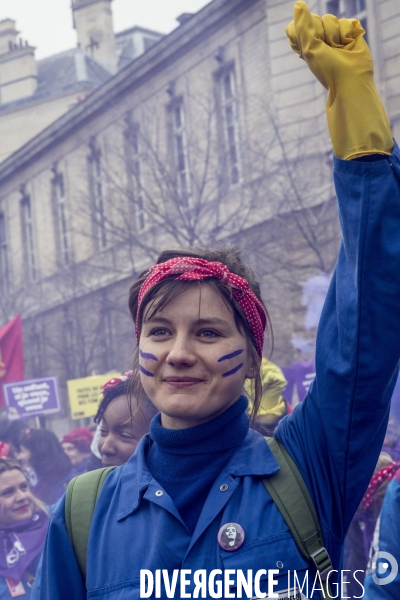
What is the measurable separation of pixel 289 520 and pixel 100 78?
3506cm

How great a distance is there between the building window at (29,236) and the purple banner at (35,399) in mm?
14035

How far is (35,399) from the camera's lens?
34.6 ft

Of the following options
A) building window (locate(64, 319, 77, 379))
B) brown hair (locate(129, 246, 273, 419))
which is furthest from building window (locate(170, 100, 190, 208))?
brown hair (locate(129, 246, 273, 419))

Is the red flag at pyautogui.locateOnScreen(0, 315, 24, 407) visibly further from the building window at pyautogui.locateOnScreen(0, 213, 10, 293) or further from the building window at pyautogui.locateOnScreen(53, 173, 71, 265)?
the building window at pyautogui.locateOnScreen(0, 213, 10, 293)

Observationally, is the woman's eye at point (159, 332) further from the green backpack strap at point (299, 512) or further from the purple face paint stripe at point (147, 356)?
the green backpack strap at point (299, 512)

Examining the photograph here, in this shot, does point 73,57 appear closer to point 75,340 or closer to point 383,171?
point 75,340

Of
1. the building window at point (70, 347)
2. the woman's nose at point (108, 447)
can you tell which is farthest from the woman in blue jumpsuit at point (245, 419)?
the building window at point (70, 347)

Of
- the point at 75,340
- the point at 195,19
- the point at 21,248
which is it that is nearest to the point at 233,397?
the point at 195,19

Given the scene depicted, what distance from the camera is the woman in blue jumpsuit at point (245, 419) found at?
183 centimetres

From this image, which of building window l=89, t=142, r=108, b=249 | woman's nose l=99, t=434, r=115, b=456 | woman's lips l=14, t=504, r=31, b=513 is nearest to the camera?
woman's nose l=99, t=434, r=115, b=456

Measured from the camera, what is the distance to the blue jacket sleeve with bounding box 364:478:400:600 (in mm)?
3084

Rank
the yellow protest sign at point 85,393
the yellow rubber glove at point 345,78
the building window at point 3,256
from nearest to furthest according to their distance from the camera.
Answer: the yellow rubber glove at point 345,78 → the yellow protest sign at point 85,393 → the building window at point 3,256

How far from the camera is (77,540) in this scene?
204 centimetres

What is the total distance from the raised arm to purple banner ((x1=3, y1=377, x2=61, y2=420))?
8701 millimetres
